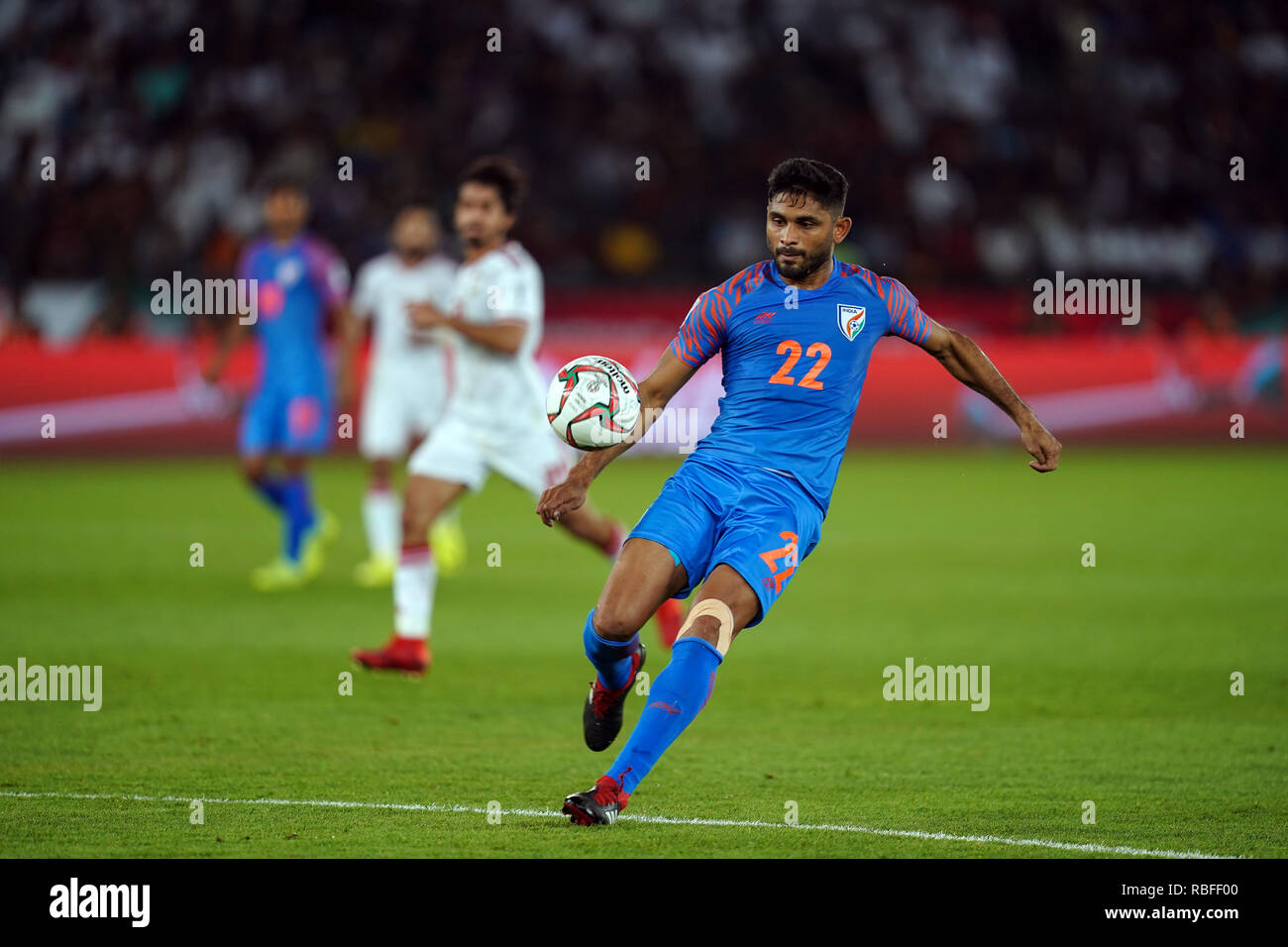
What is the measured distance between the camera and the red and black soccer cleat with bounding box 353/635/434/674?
8.66 metres

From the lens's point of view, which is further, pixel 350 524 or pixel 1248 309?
pixel 1248 309

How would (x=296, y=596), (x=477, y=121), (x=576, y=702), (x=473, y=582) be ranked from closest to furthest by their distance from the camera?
(x=576, y=702)
(x=296, y=596)
(x=473, y=582)
(x=477, y=121)

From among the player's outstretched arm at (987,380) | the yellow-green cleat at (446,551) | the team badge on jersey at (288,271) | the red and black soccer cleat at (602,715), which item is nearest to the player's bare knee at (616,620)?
the red and black soccer cleat at (602,715)

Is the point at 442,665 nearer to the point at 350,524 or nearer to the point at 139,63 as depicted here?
the point at 350,524

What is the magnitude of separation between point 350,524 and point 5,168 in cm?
1036

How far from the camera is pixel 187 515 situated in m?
15.7

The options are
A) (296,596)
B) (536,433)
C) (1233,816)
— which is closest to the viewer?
(1233,816)

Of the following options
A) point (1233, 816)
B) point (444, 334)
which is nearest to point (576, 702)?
point (444, 334)

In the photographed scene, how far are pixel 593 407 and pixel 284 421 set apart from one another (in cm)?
657

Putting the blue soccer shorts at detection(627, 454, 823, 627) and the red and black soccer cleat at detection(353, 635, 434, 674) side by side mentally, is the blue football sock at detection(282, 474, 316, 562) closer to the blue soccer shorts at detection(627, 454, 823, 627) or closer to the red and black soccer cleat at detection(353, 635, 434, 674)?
the red and black soccer cleat at detection(353, 635, 434, 674)

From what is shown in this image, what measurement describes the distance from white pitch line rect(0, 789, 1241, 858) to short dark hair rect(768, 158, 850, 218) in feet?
6.98

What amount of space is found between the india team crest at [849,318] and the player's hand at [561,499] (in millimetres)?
1151
